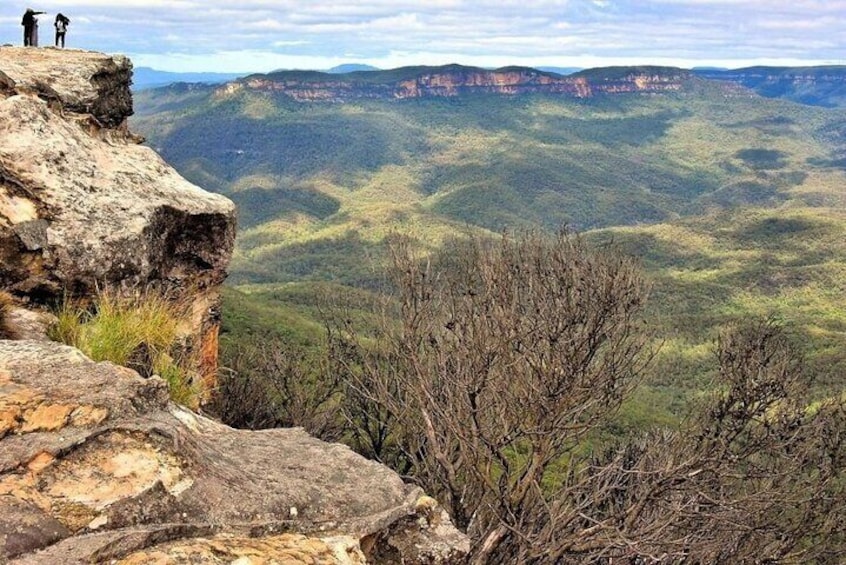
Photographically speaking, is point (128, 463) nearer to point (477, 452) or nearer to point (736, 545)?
point (477, 452)

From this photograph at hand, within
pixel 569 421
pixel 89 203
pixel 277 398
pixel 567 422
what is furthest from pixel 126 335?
pixel 277 398

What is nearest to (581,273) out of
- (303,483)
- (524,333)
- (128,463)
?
(524,333)

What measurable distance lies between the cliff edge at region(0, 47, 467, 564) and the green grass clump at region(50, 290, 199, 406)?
0.53 m

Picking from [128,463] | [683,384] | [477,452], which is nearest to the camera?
[128,463]

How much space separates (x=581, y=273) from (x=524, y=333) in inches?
84.9

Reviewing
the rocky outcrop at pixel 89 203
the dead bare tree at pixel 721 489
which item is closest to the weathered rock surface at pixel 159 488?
the rocky outcrop at pixel 89 203

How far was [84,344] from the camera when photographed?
721 cm

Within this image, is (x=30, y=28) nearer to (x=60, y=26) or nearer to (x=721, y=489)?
(x=60, y=26)

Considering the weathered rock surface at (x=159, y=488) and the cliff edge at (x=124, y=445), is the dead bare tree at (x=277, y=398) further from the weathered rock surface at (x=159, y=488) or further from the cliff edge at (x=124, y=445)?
the weathered rock surface at (x=159, y=488)

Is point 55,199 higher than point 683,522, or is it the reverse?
point 55,199

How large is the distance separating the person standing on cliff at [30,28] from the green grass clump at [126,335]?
9296 millimetres

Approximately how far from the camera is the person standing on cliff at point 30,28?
14802mm

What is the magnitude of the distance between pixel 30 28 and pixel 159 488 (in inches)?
527

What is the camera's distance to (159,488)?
5320mm
